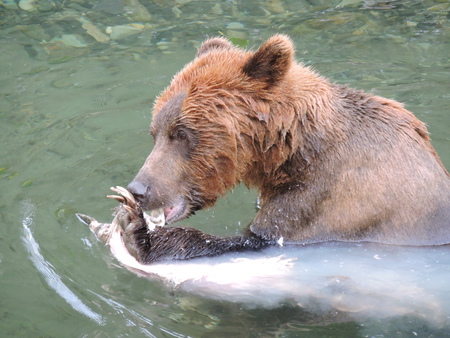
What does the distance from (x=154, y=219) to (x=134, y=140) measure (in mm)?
3006

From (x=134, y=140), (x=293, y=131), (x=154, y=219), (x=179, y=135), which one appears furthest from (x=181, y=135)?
(x=134, y=140)

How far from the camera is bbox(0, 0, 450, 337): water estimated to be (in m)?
5.52

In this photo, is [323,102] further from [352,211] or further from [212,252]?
[212,252]

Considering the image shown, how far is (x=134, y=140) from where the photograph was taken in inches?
336

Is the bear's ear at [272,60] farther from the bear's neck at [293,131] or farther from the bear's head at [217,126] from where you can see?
the bear's neck at [293,131]

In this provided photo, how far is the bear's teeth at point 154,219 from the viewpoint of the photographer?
223 inches

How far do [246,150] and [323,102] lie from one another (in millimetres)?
808

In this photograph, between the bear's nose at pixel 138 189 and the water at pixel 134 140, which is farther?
the water at pixel 134 140

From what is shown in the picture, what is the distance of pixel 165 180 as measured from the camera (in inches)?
213

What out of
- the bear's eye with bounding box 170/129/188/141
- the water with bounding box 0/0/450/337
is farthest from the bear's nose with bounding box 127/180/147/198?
the water with bounding box 0/0/450/337

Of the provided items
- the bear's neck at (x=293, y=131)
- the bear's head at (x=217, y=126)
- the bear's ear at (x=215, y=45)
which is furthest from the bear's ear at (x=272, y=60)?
the bear's ear at (x=215, y=45)

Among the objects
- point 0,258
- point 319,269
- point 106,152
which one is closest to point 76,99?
point 106,152

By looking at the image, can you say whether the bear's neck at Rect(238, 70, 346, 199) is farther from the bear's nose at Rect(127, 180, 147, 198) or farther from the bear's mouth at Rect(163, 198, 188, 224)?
the bear's nose at Rect(127, 180, 147, 198)

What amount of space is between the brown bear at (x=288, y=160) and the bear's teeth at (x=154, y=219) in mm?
59
